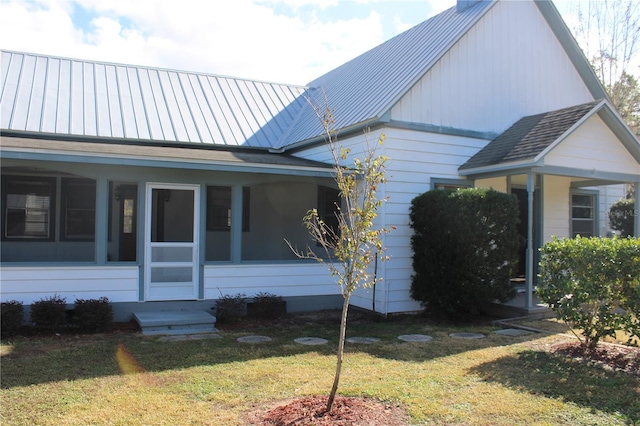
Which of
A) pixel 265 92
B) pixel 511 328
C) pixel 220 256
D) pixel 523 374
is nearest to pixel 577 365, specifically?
pixel 523 374

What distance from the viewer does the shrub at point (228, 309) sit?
9570mm

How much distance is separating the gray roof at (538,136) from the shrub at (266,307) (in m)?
4.82

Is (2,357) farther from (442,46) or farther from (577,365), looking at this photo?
(442,46)

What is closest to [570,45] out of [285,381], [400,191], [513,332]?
[400,191]

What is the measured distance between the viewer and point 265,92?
632 inches

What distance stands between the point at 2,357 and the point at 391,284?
6.63m

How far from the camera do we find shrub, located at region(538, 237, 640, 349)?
6559 millimetres

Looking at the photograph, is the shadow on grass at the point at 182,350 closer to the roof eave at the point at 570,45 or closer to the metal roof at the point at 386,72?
the metal roof at the point at 386,72

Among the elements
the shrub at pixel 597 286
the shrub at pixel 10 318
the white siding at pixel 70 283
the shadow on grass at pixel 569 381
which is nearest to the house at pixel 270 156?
the white siding at pixel 70 283

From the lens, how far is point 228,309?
31.5ft

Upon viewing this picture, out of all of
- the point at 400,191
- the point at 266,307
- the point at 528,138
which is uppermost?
the point at 528,138

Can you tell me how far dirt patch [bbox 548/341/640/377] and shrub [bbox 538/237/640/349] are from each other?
0.15m

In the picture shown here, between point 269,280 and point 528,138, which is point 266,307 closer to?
point 269,280

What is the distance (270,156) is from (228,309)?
410 centimetres
